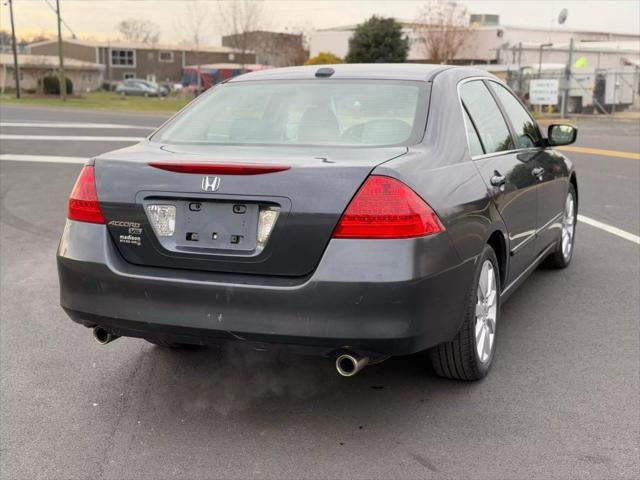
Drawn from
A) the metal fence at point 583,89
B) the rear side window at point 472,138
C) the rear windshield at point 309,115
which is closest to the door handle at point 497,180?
the rear side window at point 472,138

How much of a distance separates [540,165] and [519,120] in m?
0.34

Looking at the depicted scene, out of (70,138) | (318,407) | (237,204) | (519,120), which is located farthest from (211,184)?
(70,138)

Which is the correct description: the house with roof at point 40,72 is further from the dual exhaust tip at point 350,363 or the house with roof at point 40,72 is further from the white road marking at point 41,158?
the dual exhaust tip at point 350,363

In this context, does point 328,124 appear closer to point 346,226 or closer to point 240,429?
point 346,226

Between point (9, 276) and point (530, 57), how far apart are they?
52.3 metres

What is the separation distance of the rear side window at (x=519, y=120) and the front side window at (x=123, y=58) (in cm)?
10061

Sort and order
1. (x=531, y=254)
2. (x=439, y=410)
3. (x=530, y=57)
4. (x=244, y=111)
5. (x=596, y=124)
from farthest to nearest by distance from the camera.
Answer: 1. (x=530, y=57)
2. (x=596, y=124)
3. (x=531, y=254)
4. (x=244, y=111)
5. (x=439, y=410)

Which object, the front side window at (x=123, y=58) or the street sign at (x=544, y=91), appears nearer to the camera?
the street sign at (x=544, y=91)

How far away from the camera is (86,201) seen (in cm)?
363

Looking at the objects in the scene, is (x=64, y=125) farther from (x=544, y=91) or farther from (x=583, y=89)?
(x=583, y=89)

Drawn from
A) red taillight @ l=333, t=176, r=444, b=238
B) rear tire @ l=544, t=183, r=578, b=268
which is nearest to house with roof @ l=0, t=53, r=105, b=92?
rear tire @ l=544, t=183, r=578, b=268

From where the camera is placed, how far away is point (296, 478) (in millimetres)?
3113

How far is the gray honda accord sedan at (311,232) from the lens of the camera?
3199 millimetres

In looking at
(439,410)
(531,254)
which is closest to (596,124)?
(531,254)
